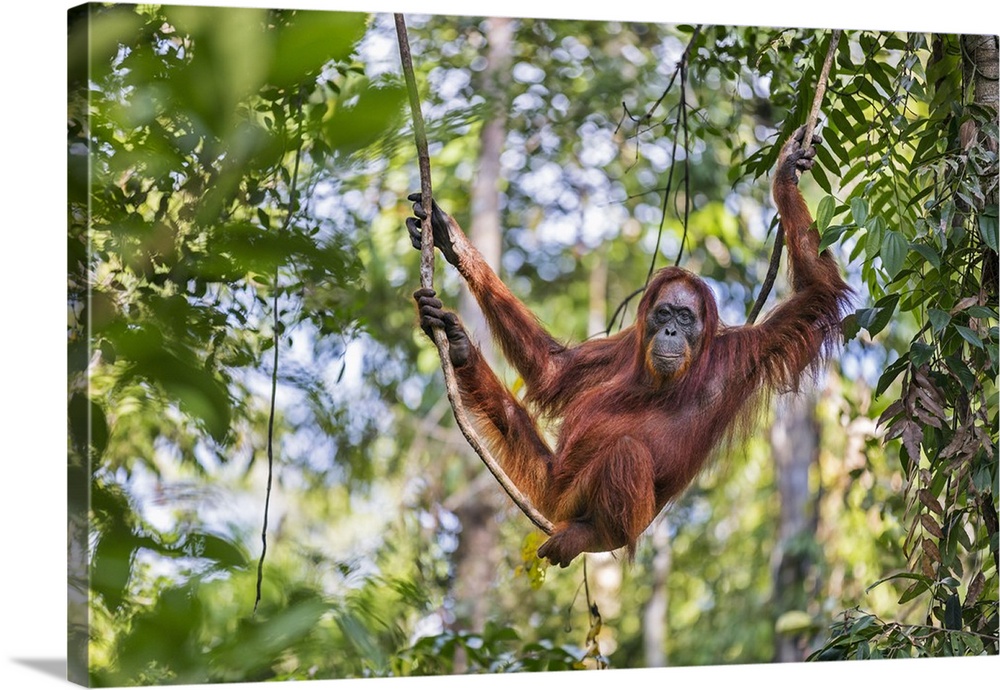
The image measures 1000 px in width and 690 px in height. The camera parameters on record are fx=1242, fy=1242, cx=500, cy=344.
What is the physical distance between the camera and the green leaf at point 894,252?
4.54 m

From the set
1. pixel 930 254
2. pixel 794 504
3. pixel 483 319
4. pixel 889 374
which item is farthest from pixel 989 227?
pixel 794 504

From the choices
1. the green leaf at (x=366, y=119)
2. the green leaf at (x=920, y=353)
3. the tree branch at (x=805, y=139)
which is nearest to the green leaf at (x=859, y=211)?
Answer: the tree branch at (x=805, y=139)

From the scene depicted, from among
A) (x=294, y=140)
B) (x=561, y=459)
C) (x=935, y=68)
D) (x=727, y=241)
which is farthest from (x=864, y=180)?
(x=294, y=140)

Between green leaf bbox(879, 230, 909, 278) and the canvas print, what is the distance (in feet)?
0.05

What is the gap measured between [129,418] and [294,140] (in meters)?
1.14

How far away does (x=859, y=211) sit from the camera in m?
4.53

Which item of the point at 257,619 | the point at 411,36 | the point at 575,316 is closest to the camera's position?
the point at 257,619

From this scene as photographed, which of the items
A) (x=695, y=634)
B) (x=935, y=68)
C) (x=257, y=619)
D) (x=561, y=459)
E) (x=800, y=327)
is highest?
(x=935, y=68)

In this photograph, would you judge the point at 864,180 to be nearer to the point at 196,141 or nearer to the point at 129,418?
the point at 196,141

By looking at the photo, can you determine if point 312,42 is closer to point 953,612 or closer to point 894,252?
point 894,252

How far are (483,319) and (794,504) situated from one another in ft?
7.34

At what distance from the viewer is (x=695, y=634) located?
20.9ft

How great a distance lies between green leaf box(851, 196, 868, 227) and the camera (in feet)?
14.8

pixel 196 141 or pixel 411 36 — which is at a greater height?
pixel 411 36
